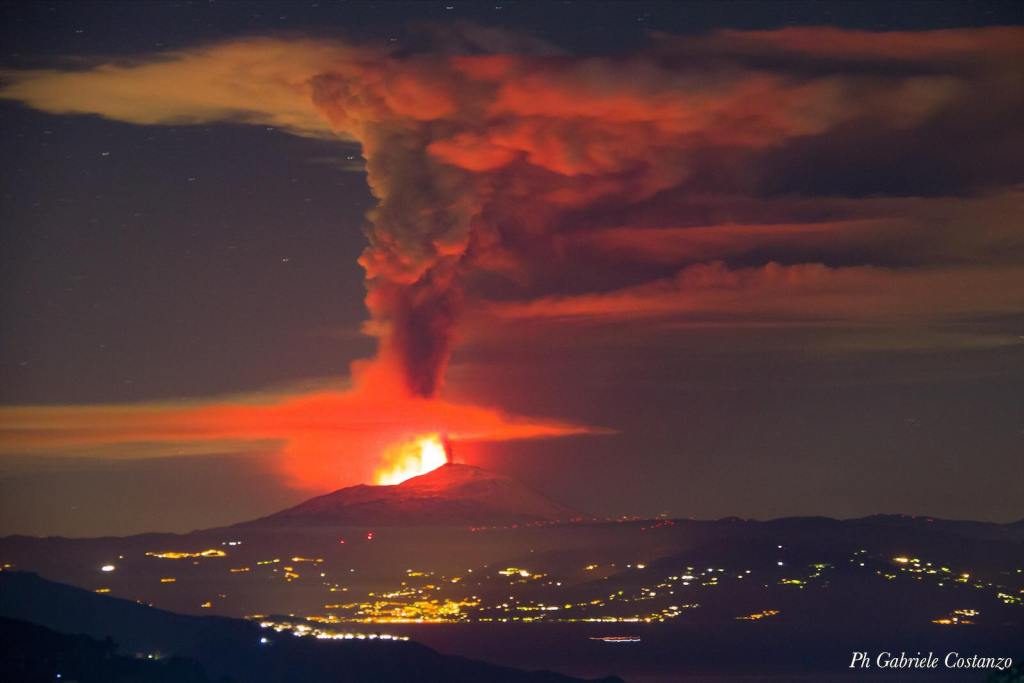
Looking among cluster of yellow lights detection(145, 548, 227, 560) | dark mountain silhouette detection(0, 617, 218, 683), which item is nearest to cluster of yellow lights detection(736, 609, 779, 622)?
cluster of yellow lights detection(145, 548, 227, 560)

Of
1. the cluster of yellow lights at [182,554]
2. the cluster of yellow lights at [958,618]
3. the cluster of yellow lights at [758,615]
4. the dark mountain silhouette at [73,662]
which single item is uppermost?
the cluster of yellow lights at [182,554]

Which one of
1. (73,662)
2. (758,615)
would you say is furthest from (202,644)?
(758,615)

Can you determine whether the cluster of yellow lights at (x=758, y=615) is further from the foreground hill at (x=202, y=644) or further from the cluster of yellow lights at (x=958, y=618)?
the foreground hill at (x=202, y=644)

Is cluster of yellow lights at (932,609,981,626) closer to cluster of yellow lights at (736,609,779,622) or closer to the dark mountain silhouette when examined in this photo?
cluster of yellow lights at (736,609,779,622)

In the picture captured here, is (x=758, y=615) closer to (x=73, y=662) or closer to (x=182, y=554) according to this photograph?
(x=182, y=554)

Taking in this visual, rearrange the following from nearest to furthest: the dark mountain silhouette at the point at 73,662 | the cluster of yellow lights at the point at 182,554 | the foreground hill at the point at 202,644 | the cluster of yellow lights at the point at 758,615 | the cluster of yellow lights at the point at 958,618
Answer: the dark mountain silhouette at the point at 73,662 → the foreground hill at the point at 202,644 → the cluster of yellow lights at the point at 958,618 → the cluster of yellow lights at the point at 182,554 → the cluster of yellow lights at the point at 758,615

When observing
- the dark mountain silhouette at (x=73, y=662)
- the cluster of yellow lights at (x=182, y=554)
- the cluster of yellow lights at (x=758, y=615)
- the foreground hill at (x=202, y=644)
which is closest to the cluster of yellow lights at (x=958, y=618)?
the cluster of yellow lights at (x=758, y=615)

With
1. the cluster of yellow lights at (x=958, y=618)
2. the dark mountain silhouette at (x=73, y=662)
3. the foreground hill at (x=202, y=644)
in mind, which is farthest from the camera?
the cluster of yellow lights at (x=958, y=618)

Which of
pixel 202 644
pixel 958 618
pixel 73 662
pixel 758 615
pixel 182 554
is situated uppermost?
pixel 182 554
